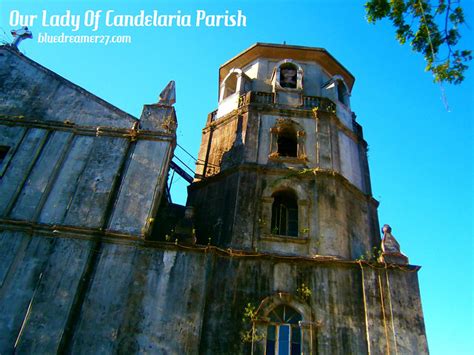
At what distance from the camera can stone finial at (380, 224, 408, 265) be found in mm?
11219

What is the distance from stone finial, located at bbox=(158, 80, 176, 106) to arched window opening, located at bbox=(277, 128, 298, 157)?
3.74 meters

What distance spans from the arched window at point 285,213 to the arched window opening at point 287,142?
6.48ft

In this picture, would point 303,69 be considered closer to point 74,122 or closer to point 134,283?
point 74,122

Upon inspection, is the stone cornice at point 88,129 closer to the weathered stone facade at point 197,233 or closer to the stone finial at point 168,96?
the weathered stone facade at point 197,233

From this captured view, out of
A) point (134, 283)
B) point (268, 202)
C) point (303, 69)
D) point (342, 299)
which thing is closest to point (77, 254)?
point (134, 283)

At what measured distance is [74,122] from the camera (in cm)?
1354

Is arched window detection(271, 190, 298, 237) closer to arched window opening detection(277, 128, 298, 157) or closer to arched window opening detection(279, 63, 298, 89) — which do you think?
arched window opening detection(277, 128, 298, 157)

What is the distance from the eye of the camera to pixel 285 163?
45.5ft

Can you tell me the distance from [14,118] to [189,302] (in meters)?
7.94

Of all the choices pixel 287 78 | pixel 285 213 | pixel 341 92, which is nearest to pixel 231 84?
pixel 287 78

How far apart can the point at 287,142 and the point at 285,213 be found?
3183mm

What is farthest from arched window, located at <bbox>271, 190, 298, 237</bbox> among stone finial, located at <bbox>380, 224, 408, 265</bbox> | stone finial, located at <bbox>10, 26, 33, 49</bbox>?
stone finial, located at <bbox>10, 26, 33, 49</bbox>

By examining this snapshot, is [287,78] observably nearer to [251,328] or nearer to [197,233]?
[197,233]

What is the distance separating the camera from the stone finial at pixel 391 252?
36.8ft
